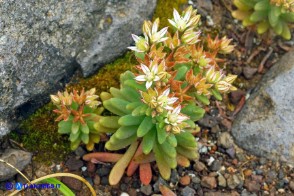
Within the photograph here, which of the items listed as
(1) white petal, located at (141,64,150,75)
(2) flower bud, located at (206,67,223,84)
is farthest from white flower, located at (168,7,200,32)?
(1) white petal, located at (141,64,150,75)

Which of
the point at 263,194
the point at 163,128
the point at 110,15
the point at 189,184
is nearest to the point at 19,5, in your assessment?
the point at 110,15

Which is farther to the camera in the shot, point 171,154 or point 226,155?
point 226,155

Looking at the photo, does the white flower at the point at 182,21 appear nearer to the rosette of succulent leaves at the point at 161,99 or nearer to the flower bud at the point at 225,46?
the rosette of succulent leaves at the point at 161,99

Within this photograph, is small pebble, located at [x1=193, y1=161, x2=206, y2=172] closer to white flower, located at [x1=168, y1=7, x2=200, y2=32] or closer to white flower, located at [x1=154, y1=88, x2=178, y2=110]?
white flower, located at [x1=154, y1=88, x2=178, y2=110]

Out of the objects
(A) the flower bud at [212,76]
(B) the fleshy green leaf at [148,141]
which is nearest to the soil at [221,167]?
(B) the fleshy green leaf at [148,141]

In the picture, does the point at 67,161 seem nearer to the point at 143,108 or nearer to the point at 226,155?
the point at 143,108

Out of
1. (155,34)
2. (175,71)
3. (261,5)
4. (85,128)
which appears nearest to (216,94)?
(175,71)
